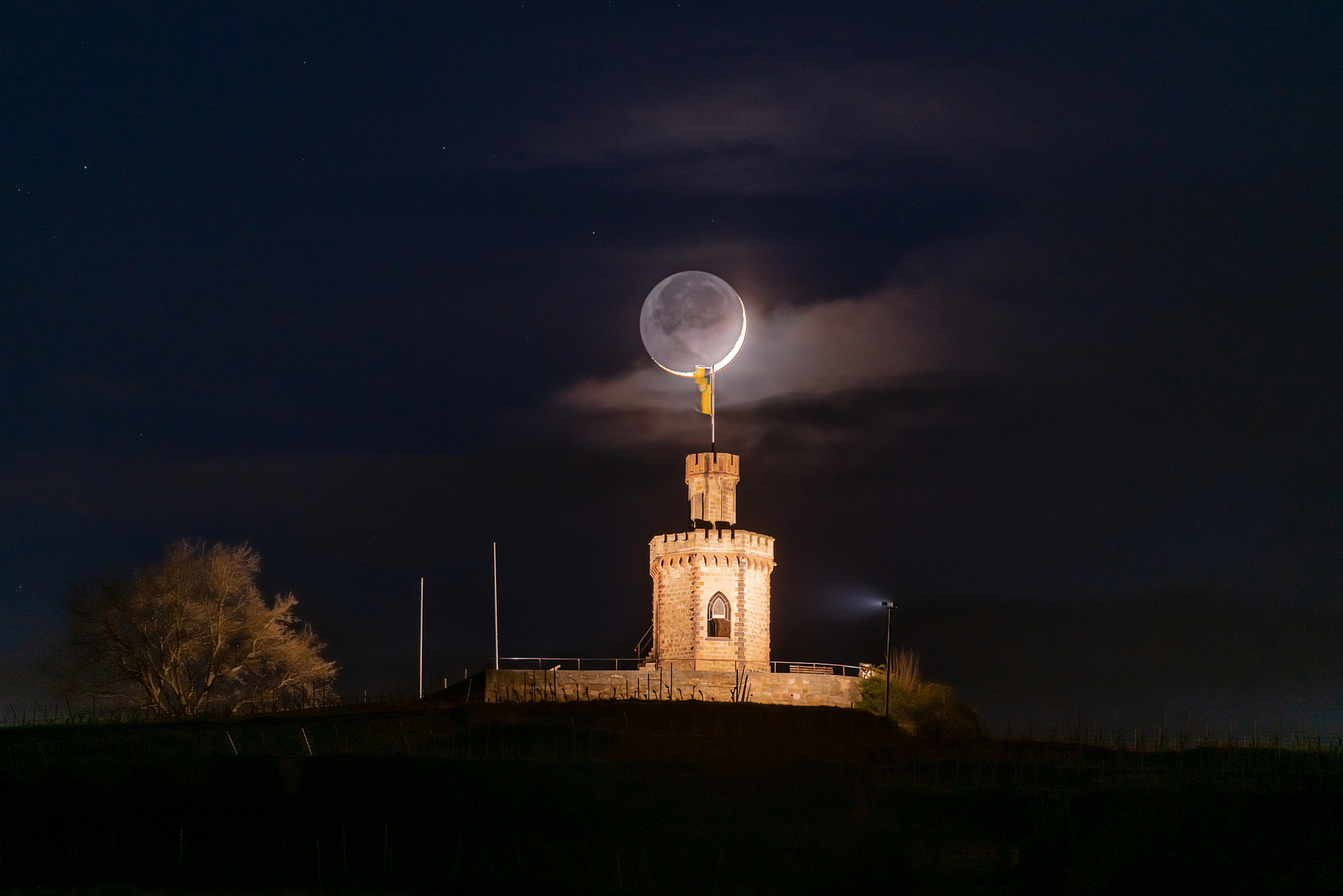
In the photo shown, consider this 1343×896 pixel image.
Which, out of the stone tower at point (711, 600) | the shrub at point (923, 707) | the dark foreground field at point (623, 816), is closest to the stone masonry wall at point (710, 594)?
the stone tower at point (711, 600)

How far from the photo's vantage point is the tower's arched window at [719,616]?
68000mm

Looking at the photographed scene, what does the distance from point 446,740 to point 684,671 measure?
16291mm

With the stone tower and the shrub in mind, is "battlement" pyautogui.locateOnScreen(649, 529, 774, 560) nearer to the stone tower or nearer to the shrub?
the stone tower

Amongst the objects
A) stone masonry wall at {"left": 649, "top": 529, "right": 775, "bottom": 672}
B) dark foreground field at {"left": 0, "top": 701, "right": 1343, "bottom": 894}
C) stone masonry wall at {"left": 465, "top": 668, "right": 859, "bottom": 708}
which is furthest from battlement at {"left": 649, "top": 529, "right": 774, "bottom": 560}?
dark foreground field at {"left": 0, "top": 701, "right": 1343, "bottom": 894}

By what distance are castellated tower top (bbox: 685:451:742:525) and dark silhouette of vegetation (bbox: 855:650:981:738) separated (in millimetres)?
10352

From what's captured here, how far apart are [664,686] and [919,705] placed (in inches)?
398

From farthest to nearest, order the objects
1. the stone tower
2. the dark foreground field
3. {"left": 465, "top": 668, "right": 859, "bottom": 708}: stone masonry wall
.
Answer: the stone tower < {"left": 465, "top": 668, "right": 859, "bottom": 708}: stone masonry wall < the dark foreground field

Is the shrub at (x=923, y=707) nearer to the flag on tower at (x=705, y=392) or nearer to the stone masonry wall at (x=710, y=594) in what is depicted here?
the stone masonry wall at (x=710, y=594)

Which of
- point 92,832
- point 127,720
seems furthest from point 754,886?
point 127,720

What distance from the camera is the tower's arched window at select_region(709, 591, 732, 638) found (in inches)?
2677

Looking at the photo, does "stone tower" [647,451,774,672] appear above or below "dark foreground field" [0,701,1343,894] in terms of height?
above

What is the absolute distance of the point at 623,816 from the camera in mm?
43406

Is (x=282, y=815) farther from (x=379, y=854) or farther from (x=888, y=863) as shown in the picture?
(x=888, y=863)

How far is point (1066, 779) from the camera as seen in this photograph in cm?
4897
